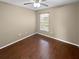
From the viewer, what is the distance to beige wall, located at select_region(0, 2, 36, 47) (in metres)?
3.46

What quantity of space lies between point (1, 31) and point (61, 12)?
10.9ft

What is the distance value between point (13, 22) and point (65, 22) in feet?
9.40

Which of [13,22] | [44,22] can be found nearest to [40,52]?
[13,22]

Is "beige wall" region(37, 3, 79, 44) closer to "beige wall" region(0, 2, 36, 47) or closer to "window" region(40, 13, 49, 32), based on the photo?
"window" region(40, 13, 49, 32)

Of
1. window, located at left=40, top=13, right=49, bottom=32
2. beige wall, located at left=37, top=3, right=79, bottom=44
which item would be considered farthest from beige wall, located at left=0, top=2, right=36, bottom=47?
beige wall, located at left=37, top=3, right=79, bottom=44

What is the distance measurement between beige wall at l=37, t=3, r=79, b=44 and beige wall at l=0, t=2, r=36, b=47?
5.31 ft

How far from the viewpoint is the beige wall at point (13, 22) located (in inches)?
136

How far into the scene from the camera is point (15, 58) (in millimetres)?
2529

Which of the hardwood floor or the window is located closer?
the hardwood floor

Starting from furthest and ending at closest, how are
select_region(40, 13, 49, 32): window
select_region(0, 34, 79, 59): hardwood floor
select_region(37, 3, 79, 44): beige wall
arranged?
select_region(40, 13, 49, 32): window → select_region(37, 3, 79, 44): beige wall → select_region(0, 34, 79, 59): hardwood floor

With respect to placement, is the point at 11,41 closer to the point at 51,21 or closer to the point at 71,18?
the point at 51,21

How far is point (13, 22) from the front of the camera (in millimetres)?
4012

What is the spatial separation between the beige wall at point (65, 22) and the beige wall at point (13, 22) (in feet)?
5.31

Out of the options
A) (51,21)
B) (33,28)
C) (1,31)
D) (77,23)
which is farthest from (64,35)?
(1,31)
